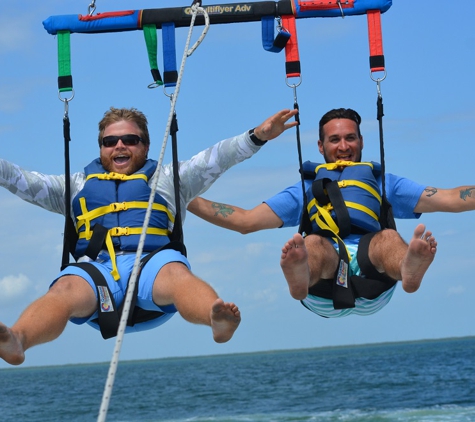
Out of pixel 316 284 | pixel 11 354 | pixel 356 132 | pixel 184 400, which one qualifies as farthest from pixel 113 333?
pixel 184 400

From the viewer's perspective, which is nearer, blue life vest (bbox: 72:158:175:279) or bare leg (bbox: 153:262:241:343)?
bare leg (bbox: 153:262:241:343)

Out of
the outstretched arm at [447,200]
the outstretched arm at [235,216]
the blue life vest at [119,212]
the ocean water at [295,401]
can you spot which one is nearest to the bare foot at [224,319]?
the blue life vest at [119,212]

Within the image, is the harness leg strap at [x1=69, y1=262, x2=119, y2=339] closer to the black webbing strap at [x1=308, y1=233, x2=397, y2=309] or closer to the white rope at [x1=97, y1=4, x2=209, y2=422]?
the white rope at [x1=97, y1=4, x2=209, y2=422]

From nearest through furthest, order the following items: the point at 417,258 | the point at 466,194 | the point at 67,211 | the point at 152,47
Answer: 1. the point at 417,258
2. the point at 67,211
3. the point at 152,47
4. the point at 466,194

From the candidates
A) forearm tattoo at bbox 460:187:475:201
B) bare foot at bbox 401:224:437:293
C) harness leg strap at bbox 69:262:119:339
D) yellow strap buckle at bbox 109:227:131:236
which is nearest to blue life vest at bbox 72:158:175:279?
yellow strap buckle at bbox 109:227:131:236

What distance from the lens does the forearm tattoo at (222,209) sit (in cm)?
646

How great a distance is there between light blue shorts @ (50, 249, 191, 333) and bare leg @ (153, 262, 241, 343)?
0.06 meters

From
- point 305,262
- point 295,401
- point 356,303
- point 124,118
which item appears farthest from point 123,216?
point 295,401

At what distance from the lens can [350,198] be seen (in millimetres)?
6168

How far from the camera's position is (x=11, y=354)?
4566mm

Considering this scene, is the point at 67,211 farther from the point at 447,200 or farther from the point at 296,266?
the point at 447,200

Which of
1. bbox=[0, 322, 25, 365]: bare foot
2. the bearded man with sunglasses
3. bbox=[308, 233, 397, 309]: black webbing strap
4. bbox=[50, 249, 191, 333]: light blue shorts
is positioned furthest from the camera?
bbox=[308, 233, 397, 309]: black webbing strap

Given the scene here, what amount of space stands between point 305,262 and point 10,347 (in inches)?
71.1

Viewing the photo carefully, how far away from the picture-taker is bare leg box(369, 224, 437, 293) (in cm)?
523
